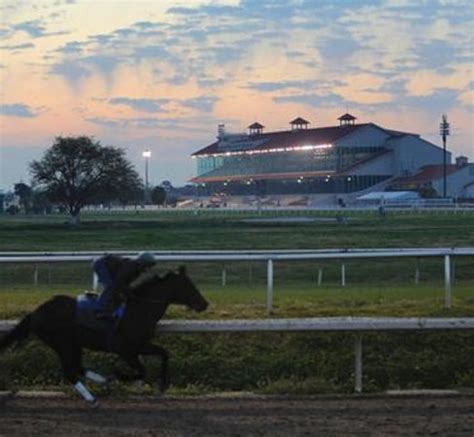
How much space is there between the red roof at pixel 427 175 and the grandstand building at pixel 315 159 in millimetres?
1914

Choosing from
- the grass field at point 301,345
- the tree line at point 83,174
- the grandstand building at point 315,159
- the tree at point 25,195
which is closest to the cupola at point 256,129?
the grandstand building at point 315,159

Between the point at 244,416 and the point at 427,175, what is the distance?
98.6m

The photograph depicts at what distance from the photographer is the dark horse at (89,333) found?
6.80 metres

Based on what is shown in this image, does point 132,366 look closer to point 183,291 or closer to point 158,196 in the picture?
point 183,291

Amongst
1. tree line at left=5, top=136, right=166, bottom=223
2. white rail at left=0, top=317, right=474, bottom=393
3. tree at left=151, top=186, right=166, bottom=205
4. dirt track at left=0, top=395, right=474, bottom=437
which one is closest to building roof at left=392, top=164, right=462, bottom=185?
tree at left=151, top=186, right=166, bottom=205

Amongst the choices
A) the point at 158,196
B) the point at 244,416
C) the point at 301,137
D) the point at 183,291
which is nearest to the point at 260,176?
the point at 301,137

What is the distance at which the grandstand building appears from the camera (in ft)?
360

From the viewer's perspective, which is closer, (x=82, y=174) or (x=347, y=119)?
(x=82, y=174)

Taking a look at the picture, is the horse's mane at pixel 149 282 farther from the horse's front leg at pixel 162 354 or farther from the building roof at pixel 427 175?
the building roof at pixel 427 175

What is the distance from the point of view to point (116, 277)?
22.7 ft

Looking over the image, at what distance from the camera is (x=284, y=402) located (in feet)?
22.6

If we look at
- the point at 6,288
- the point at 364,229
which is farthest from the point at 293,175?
the point at 6,288

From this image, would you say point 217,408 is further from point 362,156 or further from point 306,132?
point 306,132

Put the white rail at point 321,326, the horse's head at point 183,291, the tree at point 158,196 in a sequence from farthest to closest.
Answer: the tree at point 158,196 → the white rail at point 321,326 → the horse's head at point 183,291
